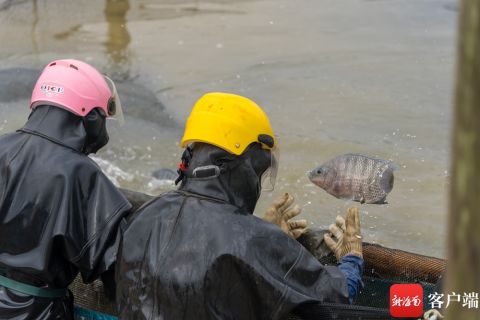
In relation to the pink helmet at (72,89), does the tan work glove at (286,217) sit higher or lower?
lower

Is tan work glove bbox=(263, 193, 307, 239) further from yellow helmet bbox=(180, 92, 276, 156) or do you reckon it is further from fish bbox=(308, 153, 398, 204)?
yellow helmet bbox=(180, 92, 276, 156)

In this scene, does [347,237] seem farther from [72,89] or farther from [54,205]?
[72,89]

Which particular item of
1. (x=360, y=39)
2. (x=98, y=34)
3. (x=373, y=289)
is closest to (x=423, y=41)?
(x=360, y=39)

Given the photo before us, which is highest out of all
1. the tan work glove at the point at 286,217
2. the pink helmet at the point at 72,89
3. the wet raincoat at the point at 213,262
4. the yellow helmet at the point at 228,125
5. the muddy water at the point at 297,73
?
the yellow helmet at the point at 228,125

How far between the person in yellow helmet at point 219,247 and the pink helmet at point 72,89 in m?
0.68

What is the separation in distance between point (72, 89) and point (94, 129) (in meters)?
0.22

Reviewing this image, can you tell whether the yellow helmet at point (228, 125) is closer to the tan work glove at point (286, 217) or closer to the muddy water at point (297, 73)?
the tan work glove at point (286, 217)

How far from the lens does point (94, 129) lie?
3807 mm

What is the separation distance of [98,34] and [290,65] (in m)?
3.59

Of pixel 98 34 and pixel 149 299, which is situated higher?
pixel 149 299

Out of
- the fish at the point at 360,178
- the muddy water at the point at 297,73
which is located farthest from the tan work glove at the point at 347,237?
the muddy water at the point at 297,73

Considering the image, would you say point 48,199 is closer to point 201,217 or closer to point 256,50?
point 201,217

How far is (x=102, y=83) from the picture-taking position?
3.84 m

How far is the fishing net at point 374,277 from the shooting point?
12.0 feet
